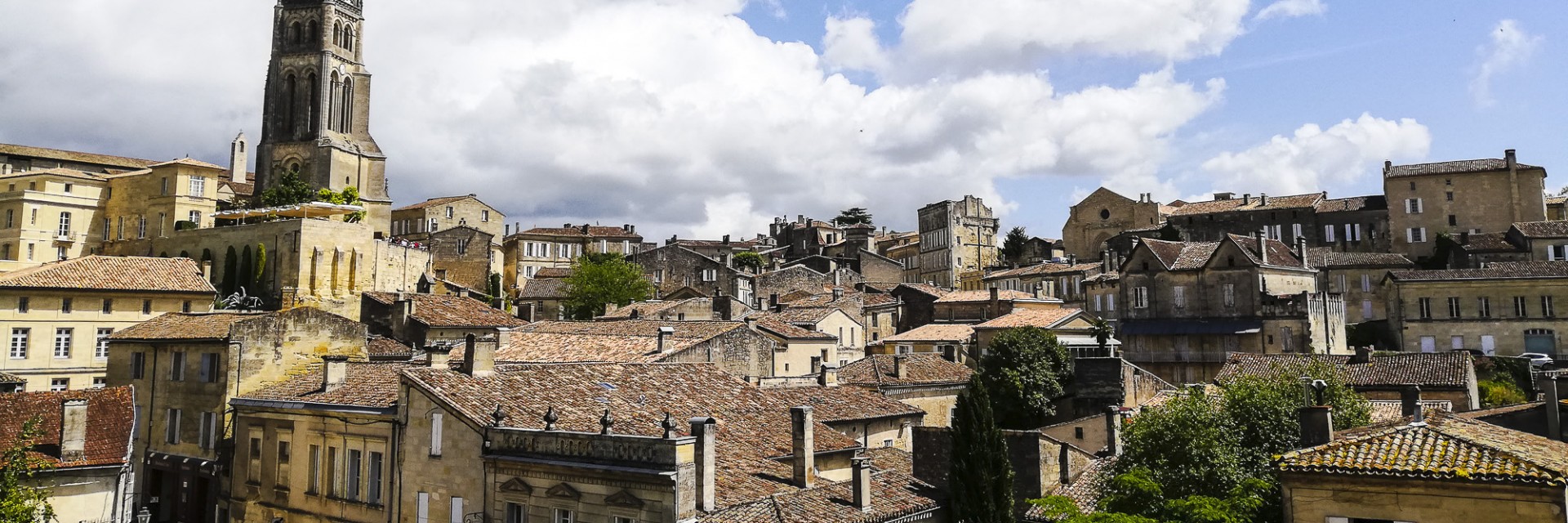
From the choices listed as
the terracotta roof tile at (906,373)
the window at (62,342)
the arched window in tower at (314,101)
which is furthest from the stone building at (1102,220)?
the window at (62,342)

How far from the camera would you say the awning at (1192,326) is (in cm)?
5400

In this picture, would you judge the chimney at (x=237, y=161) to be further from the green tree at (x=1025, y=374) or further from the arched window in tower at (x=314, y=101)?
the green tree at (x=1025, y=374)

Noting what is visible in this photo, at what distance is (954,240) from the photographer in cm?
10956

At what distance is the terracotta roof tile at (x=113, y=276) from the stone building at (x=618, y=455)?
107 feet

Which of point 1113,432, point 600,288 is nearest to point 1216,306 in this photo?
point 1113,432

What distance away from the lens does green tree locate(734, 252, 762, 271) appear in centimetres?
11133

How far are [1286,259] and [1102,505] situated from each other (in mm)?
41925

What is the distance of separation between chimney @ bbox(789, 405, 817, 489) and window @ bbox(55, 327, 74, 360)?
4164 cm

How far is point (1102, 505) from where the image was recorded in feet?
75.5

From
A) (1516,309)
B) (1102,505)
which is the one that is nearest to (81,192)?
(1102,505)

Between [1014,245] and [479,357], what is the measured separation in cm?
9292

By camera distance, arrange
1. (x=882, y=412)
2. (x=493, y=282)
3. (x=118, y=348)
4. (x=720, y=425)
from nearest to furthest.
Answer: (x=720, y=425), (x=882, y=412), (x=118, y=348), (x=493, y=282)

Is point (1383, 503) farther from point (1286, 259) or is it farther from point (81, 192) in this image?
point (81, 192)

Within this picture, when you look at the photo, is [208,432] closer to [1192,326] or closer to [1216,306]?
[1192,326]
